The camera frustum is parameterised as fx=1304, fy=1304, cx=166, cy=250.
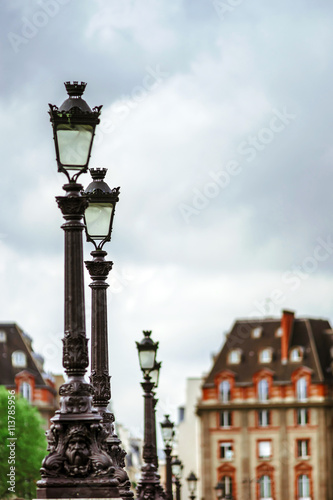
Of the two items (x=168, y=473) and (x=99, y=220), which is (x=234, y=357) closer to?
(x=168, y=473)

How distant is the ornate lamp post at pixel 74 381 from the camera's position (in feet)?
40.2

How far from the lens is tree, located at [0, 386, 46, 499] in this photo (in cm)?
7288

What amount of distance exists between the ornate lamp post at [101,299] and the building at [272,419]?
286ft

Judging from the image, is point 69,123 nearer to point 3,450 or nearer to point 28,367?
point 3,450

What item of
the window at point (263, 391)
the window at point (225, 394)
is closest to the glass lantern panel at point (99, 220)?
the window at point (263, 391)

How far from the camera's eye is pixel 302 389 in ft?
344

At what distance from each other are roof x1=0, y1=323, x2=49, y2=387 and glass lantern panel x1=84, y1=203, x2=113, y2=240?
77.0 m

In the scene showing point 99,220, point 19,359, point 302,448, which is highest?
point 19,359

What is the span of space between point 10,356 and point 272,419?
23.4m

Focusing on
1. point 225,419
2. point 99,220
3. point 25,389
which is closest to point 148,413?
point 99,220

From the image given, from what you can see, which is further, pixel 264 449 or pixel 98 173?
pixel 264 449

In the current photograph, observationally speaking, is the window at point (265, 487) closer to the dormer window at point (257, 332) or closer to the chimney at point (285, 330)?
the chimney at point (285, 330)

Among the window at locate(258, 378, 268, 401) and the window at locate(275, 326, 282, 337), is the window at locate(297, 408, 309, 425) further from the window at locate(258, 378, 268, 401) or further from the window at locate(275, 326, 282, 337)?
the window at locate(275, 326, 282, 337)

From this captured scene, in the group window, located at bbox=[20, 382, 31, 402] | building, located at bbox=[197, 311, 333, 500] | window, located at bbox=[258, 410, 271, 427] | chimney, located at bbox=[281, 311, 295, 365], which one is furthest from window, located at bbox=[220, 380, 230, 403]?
window, located at bbox=[20, 382, 31, 402]
